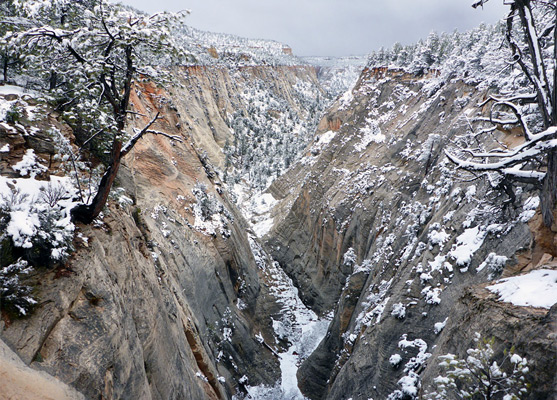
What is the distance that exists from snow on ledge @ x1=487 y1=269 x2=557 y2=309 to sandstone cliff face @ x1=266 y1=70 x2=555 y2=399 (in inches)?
9.5

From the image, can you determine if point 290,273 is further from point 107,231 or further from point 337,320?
point 107,231

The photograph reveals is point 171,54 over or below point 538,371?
over

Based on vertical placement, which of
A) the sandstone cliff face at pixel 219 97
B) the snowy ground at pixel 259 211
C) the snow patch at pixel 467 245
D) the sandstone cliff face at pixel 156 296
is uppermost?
the sandstone cliff face at pixel 219 97

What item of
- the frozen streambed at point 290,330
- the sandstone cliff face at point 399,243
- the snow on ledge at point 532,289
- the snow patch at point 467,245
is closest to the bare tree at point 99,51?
the sandstone cliff face at point 399,243

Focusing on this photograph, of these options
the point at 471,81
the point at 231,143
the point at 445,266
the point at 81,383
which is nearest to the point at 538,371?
the point at 81,383

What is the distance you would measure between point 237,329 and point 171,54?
65.1 ft

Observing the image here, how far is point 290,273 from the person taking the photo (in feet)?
129

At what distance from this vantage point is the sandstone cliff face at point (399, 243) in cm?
752

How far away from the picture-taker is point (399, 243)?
775 inches

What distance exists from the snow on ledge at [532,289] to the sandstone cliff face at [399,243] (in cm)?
24

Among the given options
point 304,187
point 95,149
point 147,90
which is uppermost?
point 304,187

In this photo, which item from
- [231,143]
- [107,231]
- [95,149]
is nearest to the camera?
[107,231]

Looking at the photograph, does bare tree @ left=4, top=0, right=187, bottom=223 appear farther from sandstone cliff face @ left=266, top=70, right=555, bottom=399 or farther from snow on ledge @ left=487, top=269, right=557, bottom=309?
snow on ledge @ left=487, top=269, right=557, bottom=309

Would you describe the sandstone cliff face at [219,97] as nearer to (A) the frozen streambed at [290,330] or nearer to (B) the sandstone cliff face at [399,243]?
(B) the sandstone cliff face at [399,243]
